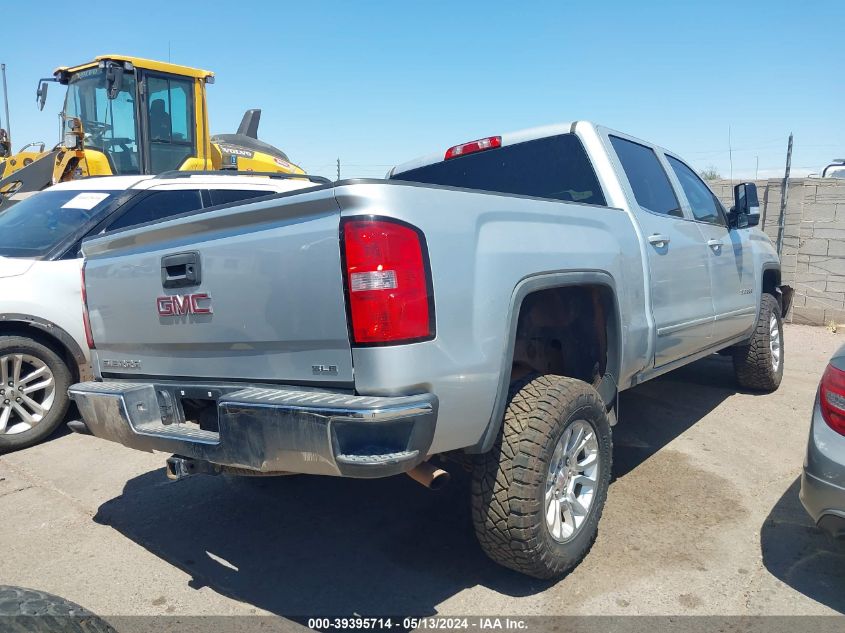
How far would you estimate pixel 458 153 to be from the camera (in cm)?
463

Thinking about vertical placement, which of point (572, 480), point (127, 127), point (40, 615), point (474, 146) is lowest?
point (572, 480)

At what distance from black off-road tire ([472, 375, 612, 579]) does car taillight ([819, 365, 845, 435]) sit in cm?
105

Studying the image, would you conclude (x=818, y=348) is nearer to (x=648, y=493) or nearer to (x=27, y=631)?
(x=648, y=493)

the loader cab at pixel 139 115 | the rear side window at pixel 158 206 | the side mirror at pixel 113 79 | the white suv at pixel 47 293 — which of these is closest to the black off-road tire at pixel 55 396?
the white suv at pixel 47 293

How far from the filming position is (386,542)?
132 inches

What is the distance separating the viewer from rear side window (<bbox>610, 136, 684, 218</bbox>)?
4.07 meters

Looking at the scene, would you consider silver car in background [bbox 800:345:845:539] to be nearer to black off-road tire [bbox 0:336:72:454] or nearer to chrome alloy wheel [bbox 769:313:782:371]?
chrome alloy wheel [bbox 769:313:782:371]

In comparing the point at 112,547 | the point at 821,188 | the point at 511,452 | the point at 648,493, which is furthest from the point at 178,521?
the point at 821,188

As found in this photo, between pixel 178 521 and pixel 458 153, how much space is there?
2.92 m

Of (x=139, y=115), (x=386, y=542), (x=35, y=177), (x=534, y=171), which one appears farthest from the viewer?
(x=139, y=115)

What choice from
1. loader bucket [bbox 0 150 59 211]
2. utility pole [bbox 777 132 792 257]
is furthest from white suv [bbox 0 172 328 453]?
utility pole [bbox 777 132 792 257]

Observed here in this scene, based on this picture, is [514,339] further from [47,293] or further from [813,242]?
[813,242]

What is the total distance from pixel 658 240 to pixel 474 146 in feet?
4.66

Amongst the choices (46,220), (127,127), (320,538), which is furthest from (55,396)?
(127,127)
